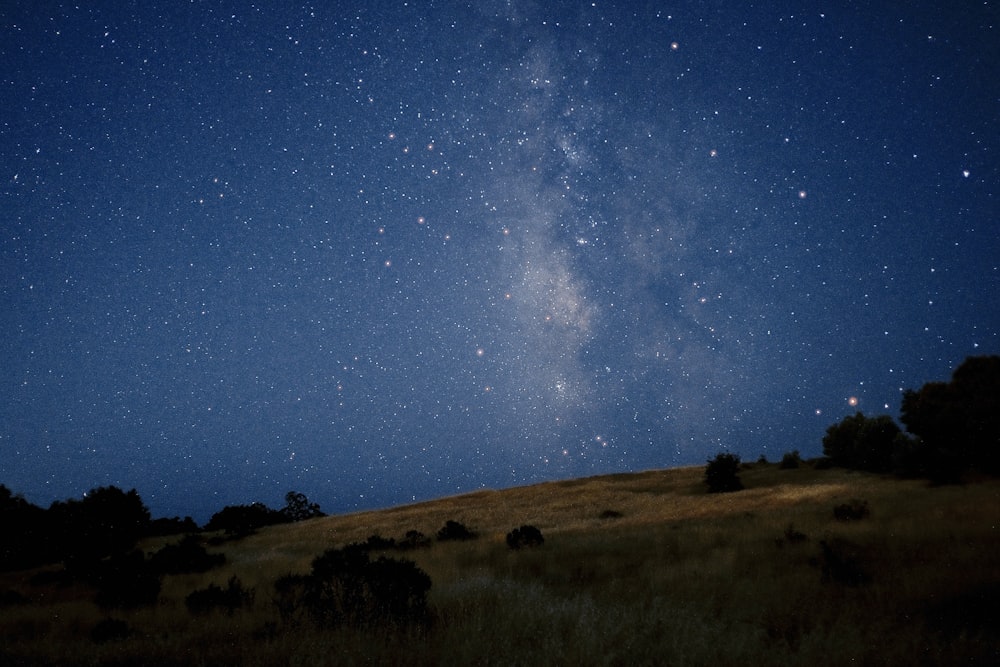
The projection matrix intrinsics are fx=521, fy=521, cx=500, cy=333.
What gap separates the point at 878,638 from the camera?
6406mm

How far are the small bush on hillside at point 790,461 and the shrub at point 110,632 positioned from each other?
1445 inches

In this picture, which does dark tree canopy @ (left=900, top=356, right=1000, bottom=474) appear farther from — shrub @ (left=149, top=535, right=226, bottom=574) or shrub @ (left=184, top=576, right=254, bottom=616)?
shrub @ (left=149, top=535, right=226, bottom=574)

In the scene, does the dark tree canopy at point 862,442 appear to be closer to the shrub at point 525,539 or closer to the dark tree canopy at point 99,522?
the shrub at point 525,539

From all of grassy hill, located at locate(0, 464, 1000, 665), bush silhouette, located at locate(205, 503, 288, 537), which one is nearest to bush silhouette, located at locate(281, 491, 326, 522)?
bush silhouette, located at locate(205, 503, 288, 537)

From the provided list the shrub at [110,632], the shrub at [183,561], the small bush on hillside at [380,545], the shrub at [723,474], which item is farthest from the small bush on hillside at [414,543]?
the shrub at [723,474]

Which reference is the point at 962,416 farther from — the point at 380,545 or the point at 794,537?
the point at 380,545

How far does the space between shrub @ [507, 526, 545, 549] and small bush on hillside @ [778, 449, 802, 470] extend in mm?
25858

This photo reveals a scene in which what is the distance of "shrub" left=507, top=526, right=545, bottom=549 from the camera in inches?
617

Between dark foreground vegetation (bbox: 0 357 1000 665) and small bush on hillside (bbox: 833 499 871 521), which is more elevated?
dark foreground vegetation (bbox: 0 357 1000 665)

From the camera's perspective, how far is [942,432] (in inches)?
990

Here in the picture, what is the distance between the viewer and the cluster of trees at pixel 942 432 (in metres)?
22.0

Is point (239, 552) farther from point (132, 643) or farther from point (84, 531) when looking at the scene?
point (132, 643)

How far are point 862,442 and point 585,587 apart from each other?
2710 centimetres

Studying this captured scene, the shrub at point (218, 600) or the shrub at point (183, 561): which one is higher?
the shrub at point (218, 600)
